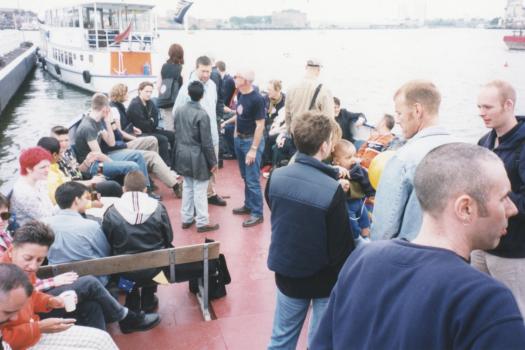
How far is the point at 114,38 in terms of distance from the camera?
2031 centimetres

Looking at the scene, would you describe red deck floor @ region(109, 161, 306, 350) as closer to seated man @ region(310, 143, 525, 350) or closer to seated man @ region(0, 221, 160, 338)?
seated man @ region(0, 221, 160, 338)

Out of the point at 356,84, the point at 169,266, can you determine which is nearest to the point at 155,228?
the point at 169,266

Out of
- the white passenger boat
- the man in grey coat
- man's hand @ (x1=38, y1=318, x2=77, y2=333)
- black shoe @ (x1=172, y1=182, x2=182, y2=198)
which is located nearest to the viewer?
man's hand @ (x1=38, y1=318, x2=77, y2=333)

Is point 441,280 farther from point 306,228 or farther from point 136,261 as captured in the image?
point 136,261

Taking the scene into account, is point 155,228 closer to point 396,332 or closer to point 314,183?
point 314,183

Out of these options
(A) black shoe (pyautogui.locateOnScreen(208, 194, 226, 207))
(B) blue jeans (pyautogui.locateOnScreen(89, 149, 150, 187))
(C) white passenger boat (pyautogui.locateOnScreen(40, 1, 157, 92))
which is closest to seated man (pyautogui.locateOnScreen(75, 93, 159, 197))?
(B) blue jeans (pyautogui.locateOnScreen(89, 149, 150, 187))

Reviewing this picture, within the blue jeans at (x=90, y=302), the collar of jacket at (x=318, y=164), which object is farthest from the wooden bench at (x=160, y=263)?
the collar of jacket at (x=318, y=164)

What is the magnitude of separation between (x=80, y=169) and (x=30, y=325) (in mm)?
3416

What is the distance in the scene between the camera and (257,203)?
5.45m

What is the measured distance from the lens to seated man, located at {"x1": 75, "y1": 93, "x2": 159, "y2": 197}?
5621mm

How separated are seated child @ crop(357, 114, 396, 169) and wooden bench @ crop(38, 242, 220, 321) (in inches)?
79.6

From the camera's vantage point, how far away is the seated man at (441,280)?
1.05 metres

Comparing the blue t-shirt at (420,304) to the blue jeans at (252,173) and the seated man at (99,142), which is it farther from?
the seated man at (99,142)

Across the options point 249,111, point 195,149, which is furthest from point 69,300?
point 249,111
